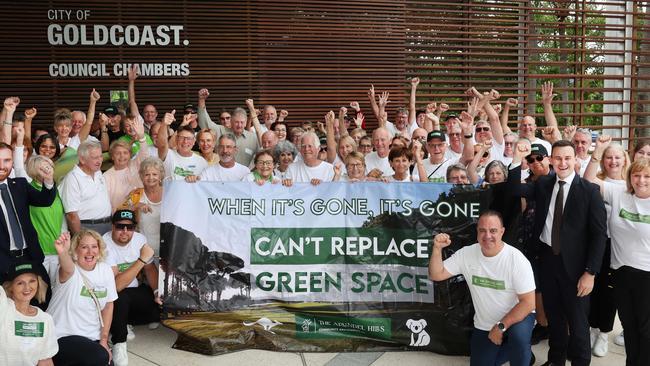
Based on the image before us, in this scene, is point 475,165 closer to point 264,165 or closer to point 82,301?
point 264,165

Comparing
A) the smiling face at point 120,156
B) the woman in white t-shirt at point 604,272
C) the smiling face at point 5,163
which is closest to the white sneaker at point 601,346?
the woman in white t-shirt at point 604,272

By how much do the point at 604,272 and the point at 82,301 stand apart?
4.24 metres

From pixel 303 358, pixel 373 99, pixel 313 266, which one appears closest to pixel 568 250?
pixel 313 266

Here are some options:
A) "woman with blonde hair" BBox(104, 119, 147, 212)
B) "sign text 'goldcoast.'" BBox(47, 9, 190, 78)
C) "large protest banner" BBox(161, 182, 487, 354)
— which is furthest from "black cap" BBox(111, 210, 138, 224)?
"sign text 'goldcoast.'" BBox(47, 9, 190, 78)

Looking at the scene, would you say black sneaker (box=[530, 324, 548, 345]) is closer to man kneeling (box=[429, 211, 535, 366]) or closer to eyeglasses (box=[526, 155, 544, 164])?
man kneeling (box=[429, 211, 535, 366])

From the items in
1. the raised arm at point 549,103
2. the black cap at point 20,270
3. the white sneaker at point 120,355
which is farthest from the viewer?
the raised arm at point 549,103

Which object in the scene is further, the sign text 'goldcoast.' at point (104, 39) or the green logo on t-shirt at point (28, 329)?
the sign text 'goldcoast.' at point (104, 39)

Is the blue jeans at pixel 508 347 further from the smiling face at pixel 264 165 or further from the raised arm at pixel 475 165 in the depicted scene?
the smiling face at pixel 264 165

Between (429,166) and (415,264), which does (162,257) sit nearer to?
(415,264)

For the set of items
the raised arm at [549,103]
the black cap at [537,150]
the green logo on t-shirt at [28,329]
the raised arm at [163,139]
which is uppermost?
the raised arm at [549,103]

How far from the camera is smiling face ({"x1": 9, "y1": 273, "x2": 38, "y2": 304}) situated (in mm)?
3938

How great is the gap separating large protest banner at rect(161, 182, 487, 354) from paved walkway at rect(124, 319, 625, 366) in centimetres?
8

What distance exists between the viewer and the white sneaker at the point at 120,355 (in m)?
4.81

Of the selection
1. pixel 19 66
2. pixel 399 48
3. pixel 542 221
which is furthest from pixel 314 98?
pixel 542 221
